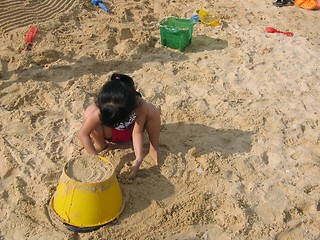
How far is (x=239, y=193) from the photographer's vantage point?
110 inches

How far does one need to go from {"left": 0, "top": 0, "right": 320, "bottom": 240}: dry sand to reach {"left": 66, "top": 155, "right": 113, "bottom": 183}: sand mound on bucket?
0.97ft

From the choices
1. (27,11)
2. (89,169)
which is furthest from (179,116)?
(27,11)

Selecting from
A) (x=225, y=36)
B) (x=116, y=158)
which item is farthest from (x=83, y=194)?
(x=225, y=36)

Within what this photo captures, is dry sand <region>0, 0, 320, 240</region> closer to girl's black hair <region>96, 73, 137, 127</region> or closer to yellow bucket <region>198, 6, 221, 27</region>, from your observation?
yellow bucket <region>198, 6, 221, 27</region>

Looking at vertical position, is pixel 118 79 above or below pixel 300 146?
above

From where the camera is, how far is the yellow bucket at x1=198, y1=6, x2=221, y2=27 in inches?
197

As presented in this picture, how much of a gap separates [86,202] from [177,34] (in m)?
2.44

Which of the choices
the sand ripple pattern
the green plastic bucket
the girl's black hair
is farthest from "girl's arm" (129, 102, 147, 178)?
the sand ripple pattern

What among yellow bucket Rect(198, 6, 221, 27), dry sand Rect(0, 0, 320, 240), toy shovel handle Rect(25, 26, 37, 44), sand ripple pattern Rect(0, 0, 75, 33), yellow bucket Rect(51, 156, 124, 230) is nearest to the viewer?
yellow bucket Rect(51, 156, 124, 230)

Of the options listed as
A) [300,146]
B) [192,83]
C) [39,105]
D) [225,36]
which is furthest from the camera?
[225,36]

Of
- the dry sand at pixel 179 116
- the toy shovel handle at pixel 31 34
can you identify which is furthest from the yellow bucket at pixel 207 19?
the toy shovel handle at pixel 31 34

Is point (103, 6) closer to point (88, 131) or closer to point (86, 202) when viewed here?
point (88, 131)

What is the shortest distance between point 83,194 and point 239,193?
3.36ft

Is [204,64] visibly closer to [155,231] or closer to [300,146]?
[300,146]
